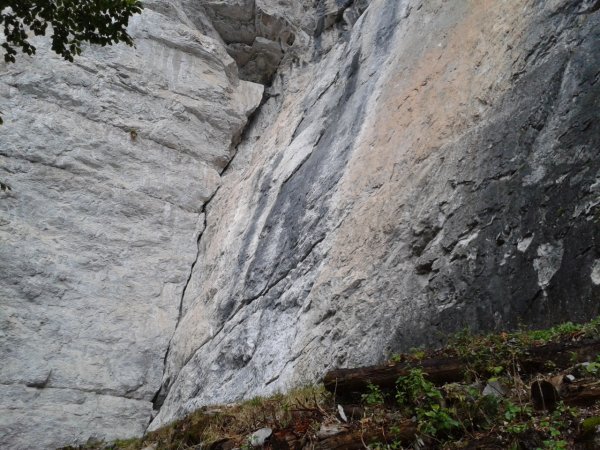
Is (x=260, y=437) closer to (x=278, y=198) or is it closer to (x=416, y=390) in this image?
(x=416, y=390)

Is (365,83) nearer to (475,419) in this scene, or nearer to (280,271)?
(280,271)

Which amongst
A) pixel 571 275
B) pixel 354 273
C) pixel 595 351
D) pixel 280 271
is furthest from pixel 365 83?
pixel 595 351

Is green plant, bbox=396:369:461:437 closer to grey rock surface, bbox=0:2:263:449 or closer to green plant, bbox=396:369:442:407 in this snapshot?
green plant, bbox=396:369:442:407

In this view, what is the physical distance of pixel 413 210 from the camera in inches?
331

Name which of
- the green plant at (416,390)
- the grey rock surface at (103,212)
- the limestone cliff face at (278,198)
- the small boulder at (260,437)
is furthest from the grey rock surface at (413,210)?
the small boulder at (260,437)

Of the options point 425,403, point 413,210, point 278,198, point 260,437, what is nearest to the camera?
point 425,403

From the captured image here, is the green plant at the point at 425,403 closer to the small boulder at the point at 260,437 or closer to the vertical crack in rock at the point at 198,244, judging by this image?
the small boulder at the point at 260,437

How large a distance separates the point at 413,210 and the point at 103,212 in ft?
31.7

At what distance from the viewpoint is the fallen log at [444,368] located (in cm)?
456

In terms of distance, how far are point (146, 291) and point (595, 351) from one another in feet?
39.6

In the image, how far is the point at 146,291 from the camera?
49.1 ft

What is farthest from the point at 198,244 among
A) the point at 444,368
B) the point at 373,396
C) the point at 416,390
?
the point at 416,390

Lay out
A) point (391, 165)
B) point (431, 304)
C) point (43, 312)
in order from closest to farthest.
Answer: point (431, 304)
point (391, 165)
point (43, 312)

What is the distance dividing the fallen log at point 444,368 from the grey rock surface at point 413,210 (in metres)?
0.84
